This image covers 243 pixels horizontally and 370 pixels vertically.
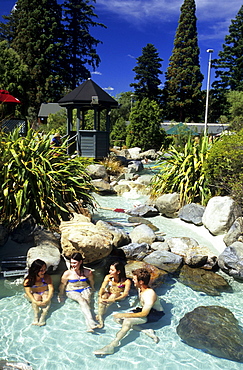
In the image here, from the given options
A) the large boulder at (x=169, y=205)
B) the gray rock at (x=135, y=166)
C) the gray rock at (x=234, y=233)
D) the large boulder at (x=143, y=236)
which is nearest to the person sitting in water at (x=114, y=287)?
the large boulder at (x=143, y=236)

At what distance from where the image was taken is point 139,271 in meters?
4.33

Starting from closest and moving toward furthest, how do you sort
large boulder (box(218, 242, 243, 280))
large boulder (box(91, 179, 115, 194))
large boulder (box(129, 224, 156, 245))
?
1. large boulder (box(218, 242, 243, 280))
2. large boulder (box(129, 224, 156, 245))
3. large boulder (box(91, 179, 115, 194))

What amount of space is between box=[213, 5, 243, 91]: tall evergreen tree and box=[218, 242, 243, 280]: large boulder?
3653cm

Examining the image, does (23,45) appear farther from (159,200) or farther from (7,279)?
(7,279)

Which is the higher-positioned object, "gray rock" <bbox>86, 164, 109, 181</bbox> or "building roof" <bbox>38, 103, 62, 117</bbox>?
"building roof" <bbox>38, 103, 62, 117</bbox>

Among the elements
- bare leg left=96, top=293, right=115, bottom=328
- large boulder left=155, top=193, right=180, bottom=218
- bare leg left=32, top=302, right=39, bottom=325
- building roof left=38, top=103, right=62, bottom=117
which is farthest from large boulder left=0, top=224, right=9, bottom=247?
building roof left=38, top=103, right=62, bottom=117

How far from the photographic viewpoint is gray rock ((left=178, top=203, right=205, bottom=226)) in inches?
310

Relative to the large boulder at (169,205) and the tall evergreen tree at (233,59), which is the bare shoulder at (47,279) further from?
the tall evergreen tree at (233,59)

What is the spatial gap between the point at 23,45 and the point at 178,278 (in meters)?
37.2

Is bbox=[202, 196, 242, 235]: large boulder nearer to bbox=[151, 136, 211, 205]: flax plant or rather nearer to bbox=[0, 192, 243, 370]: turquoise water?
bbox=[151, 136, 211, 205]: flax plant

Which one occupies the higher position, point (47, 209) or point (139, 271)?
point (47, 209)

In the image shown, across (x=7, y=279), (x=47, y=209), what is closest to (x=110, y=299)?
(x=7, y=279)

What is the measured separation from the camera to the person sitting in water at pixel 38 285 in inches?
172

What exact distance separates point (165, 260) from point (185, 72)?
35504mm
